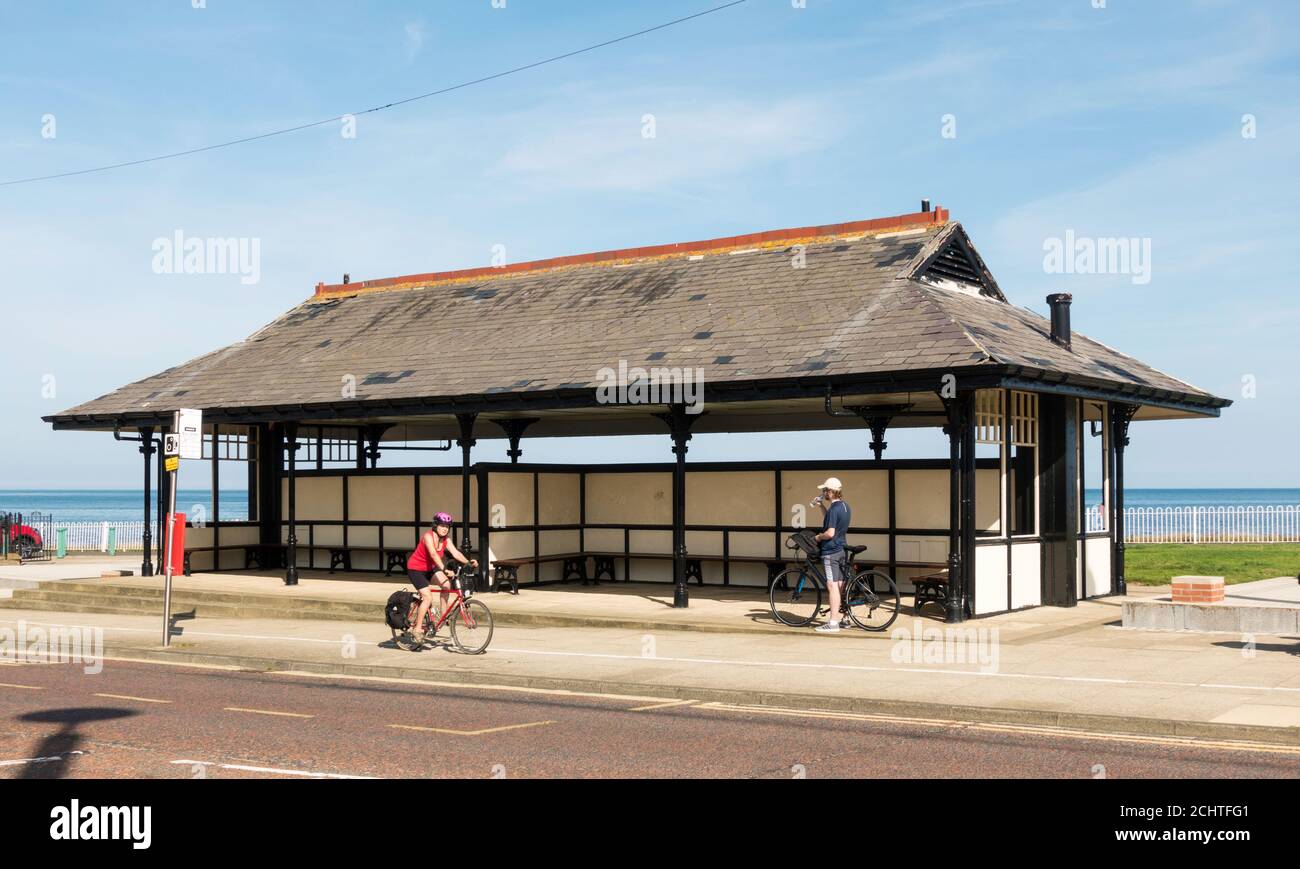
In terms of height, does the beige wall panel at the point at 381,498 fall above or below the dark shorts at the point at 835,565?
above

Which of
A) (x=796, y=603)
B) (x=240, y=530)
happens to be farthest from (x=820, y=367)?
(x=240, y=530)

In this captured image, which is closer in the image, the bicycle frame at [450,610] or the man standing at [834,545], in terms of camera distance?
the bicycle frame at [450,610]

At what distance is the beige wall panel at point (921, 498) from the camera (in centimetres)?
1969

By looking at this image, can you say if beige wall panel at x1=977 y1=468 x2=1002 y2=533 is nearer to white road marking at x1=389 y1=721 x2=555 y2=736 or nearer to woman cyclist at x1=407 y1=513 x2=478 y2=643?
woman cyclist at x1=407 y1=513 x2=478 y2=643

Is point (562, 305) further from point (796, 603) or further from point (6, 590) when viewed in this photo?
point (6, 590)

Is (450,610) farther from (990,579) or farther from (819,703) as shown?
(990,579)

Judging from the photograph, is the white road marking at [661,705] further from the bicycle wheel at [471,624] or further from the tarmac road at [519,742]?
the bicycle wheel at [471,624]

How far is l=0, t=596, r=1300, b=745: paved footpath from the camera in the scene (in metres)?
10.6

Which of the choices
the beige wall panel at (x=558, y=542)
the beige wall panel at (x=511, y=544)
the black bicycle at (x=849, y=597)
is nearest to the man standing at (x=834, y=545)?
the black bicycle at (x=849, y=597)

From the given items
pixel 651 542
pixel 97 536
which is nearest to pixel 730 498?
pixel 651 542

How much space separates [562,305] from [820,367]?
766 centimetres

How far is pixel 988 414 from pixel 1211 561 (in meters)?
14.5

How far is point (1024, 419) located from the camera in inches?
733

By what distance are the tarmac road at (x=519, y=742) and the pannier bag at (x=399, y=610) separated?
10.3 feet
